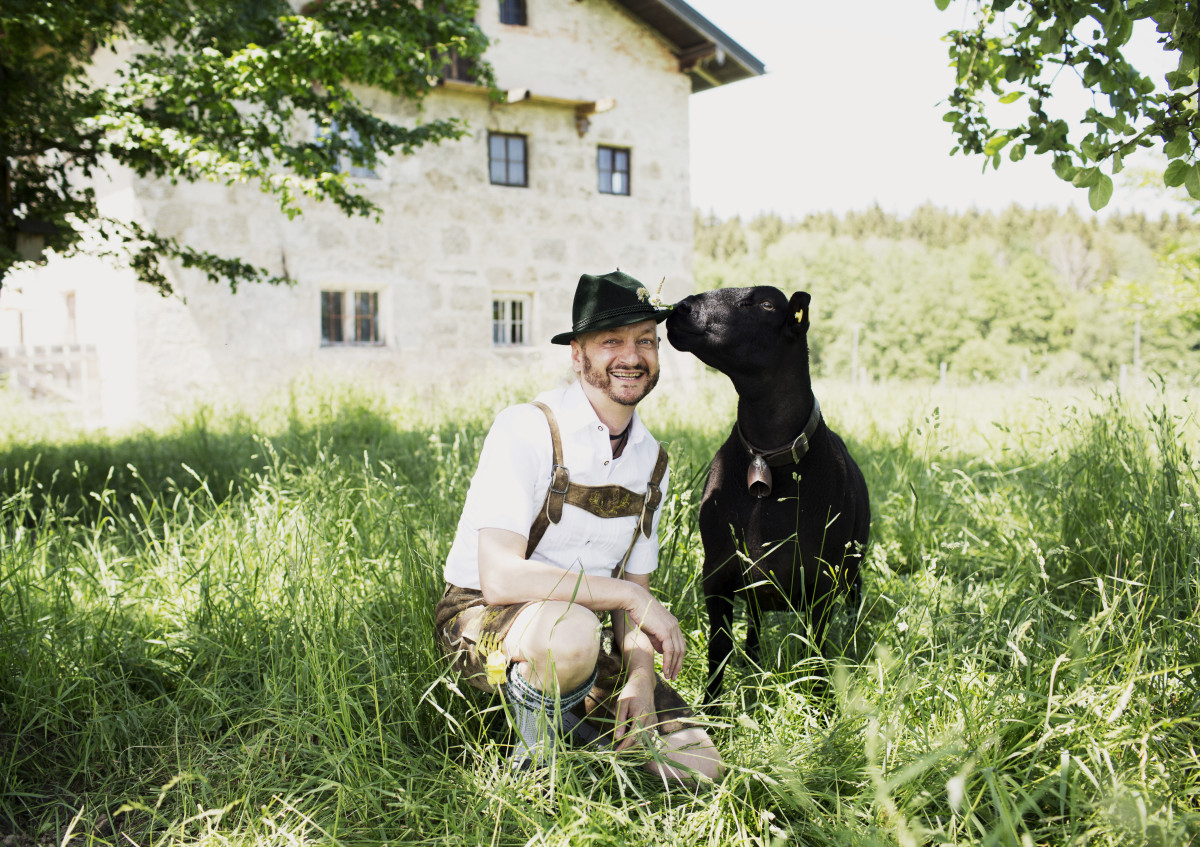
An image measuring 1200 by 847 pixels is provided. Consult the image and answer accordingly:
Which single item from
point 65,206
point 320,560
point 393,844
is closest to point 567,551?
point 393,844

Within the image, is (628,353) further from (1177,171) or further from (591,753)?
(1177,171)

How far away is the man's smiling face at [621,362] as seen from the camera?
260 cm

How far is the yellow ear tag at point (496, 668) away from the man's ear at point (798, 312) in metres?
1.44

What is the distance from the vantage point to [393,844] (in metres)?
2.04

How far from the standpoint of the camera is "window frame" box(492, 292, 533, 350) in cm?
1470

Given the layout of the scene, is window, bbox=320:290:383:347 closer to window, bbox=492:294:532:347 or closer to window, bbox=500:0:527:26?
window, bbox=492:294:532:347

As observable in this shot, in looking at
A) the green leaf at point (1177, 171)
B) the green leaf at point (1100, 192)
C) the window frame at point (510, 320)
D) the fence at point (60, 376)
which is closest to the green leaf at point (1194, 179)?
the green leaf at point (1177, 171)

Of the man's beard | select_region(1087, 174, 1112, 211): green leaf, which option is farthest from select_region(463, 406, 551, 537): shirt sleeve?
select_region(1087, 174, 1112, 211): green leaf

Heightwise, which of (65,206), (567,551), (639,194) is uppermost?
(639,194)

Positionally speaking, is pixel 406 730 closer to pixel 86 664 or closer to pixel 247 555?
pixel 86 664

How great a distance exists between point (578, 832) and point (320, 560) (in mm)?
1745

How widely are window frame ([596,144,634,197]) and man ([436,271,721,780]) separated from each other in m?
13.3

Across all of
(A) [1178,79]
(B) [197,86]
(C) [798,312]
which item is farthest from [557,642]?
(B) [197,86]

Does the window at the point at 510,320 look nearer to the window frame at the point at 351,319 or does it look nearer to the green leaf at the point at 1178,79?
the window frame at the point at 351,319
